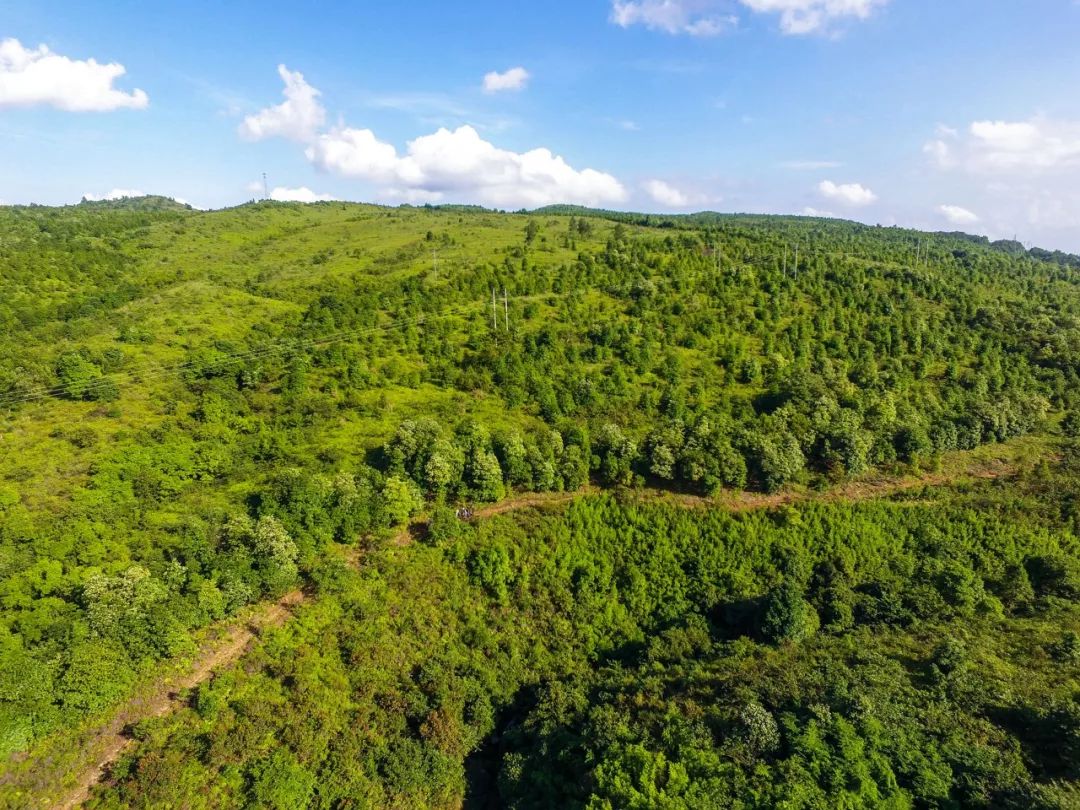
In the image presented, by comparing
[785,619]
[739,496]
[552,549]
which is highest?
[739,496]

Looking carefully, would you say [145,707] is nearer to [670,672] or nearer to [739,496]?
[670,672]

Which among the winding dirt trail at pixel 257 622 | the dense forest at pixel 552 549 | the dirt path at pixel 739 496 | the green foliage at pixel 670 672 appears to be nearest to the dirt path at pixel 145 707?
the winding dirt trail at pixel 257 622

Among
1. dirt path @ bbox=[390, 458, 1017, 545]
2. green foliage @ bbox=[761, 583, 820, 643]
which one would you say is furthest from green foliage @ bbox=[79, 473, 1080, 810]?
dirt path @ bbox=[390, 458, 1017, 545]

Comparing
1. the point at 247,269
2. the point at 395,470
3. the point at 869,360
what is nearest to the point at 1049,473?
the point at 869,360

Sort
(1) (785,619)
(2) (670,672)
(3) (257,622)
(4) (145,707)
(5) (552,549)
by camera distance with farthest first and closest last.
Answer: (5) (552,549) → (1) (785,619) → (3) (257,622) → (2) (670,672) → (4) (145,707)

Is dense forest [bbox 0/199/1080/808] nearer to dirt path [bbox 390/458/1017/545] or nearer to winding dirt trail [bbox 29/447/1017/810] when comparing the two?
dirt path [bbox 390/458/1017/545]

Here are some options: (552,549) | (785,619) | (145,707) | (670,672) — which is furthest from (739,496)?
(145,707)

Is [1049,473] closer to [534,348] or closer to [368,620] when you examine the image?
[534,348]
